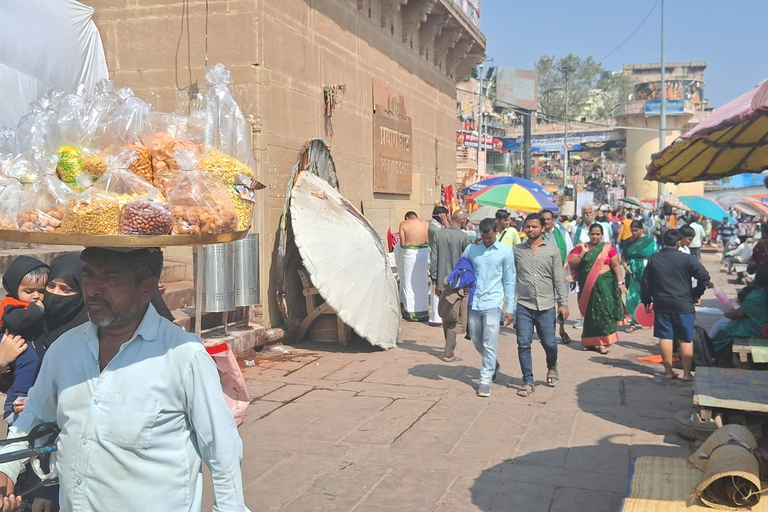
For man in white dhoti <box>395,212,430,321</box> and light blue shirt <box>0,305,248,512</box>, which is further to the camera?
man in white dhoti <box>395,212,430,321</box>

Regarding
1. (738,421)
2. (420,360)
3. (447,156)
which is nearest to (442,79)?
(447,156)

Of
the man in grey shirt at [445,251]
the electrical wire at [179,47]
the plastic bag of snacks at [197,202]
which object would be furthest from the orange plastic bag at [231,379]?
the man in grey shirt at [445,251]

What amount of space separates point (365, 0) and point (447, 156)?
265 inches

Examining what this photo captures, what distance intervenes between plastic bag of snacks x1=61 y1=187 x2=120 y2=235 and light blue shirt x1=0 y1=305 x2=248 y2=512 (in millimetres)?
314

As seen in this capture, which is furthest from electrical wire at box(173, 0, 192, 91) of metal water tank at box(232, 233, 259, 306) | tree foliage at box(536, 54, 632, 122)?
tree foliage at box(536, 54, 632, 122)

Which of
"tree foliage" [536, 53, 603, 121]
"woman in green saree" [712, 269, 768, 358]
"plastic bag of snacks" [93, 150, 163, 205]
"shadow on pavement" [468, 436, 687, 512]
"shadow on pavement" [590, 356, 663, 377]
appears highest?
"tree foliage" [536, 53, 603, 121]

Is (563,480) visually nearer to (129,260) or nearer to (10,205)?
(129,260)

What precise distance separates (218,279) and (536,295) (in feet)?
10.8

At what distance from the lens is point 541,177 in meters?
66.1

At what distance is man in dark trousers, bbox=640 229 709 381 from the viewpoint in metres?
6.80

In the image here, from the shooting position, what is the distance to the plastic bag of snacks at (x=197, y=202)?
6.89ft

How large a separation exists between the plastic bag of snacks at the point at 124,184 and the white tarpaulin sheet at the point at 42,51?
207 inches

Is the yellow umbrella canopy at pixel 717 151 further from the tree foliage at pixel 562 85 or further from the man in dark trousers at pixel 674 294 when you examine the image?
the tree foliage at pixel 562 85

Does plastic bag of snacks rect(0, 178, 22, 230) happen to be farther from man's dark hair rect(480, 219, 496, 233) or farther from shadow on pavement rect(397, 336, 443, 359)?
shadow on pavement rect(397, 336, 443, 359)
